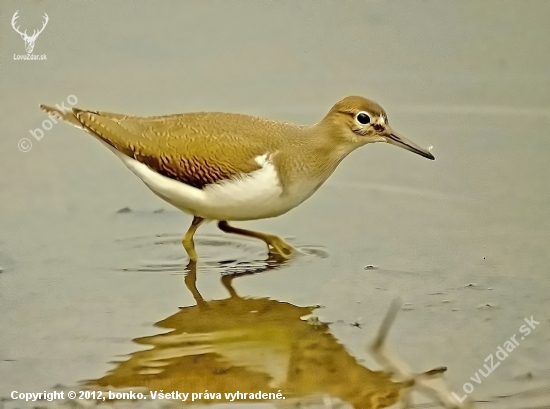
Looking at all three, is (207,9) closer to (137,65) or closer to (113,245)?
(137,65)

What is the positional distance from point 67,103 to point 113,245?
85.8 inches

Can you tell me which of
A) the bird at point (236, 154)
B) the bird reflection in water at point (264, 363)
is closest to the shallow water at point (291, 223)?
the bird reflection in water at point (264, 363)

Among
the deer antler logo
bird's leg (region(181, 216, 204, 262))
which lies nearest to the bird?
bird's leg (region(181, 216, 204, 262))

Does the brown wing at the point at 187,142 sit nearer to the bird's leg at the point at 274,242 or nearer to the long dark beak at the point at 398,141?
the bird's leg at the point at 274,242

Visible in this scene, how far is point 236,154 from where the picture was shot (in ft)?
20.9

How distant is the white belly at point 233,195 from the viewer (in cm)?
628

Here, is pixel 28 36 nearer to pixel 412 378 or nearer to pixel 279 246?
pixel 279 246

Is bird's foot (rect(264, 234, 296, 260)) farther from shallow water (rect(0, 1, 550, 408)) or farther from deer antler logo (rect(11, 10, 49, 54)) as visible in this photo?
deer antler logo (rect(11, 10, 49, 54))

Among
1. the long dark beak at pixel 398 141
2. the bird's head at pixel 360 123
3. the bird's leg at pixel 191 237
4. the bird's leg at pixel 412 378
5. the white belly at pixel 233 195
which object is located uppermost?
the bird's head at pixel 360 123

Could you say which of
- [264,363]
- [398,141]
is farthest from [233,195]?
[264,363]

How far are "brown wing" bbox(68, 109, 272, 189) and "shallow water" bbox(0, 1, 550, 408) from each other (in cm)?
75

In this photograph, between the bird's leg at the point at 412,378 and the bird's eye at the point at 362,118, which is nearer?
the bird's leg at the point at 412,378

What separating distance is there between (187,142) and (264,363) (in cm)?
199

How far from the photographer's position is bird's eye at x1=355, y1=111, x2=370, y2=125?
658 centimetres
